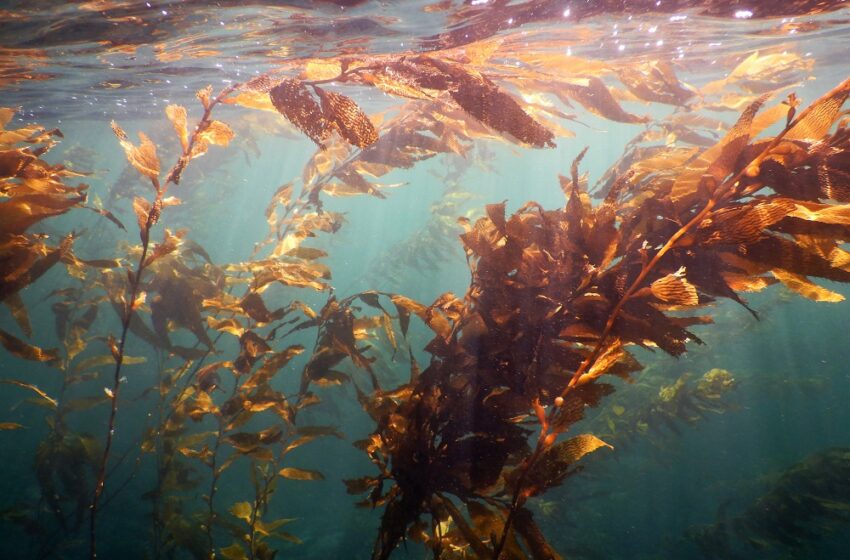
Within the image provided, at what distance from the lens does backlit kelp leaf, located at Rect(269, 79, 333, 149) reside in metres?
1.96

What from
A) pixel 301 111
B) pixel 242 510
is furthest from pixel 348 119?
pixel 242 510

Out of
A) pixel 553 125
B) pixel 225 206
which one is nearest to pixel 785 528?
pixel 553 125

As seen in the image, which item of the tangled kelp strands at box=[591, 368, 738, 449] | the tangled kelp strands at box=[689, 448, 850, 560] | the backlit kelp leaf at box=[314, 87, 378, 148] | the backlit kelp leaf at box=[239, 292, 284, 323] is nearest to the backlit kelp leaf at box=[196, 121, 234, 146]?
the backlit kelp leaf at box=[314, 87, 378, 148]

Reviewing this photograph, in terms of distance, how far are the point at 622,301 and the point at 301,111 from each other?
162cm

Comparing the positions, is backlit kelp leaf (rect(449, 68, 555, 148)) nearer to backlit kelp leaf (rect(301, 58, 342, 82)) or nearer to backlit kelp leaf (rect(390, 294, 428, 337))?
backlit kelp leaf (rect(301, 58, 342, 82))

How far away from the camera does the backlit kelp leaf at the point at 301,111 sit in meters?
1.96

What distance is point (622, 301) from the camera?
4.72 feet

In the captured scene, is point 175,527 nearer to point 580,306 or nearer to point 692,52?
point 580,306

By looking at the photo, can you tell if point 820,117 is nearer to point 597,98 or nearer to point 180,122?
point 597,98

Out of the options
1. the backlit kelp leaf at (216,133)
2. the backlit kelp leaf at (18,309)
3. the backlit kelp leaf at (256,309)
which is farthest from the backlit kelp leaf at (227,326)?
the backlit kelp leaf at (216,133)

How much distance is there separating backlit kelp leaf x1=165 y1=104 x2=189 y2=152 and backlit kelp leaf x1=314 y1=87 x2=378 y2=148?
70 cm

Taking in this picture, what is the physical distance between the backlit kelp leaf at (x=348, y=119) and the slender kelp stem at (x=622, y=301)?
1.30m

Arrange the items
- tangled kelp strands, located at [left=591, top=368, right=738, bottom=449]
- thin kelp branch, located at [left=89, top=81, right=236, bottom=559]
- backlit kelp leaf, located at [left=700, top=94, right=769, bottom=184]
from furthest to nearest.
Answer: tangled kelp strands, located at [left=591, top=368, right=738, bottom=449] < thin kelp branch, located at [left=89, top=81, right=236, bottom=559] < backlit kelp leaf, located at [left=700, top=94, right=769, bottom=184]

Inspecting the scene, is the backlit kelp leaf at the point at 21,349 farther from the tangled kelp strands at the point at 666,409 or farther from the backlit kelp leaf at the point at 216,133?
the tangled kelp strands at the point at 666,409
